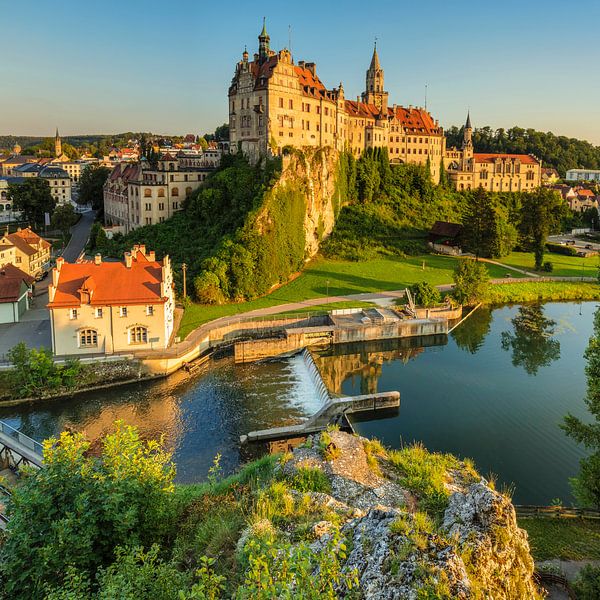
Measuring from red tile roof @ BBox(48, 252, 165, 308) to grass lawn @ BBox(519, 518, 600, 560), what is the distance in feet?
88.4

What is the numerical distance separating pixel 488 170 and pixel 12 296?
85.8 meters

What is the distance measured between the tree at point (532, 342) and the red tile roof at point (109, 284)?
89.5 ft

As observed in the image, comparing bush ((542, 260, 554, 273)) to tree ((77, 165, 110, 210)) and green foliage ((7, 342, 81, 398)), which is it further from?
tree ((77, 165, 110, 210))

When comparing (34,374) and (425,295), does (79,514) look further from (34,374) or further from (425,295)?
(425,295)

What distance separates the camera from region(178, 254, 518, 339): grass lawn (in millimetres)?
46812

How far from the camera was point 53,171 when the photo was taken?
10888 cm

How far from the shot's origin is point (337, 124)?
Result: 76188mm

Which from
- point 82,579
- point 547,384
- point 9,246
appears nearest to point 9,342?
point 9,246

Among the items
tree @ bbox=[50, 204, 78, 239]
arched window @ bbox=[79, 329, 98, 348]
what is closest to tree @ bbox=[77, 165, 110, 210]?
tree @ bbox=[50, 204, 78, 239]

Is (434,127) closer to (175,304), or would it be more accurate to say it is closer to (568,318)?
(568,318)

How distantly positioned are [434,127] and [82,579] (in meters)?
98.1

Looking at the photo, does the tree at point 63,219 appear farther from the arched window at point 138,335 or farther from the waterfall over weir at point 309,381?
the waterfall over weir at point 309,381

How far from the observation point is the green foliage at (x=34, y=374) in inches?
1254

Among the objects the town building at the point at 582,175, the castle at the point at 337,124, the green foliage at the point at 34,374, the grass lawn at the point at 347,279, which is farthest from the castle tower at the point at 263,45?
the town building at the point at 582,175
